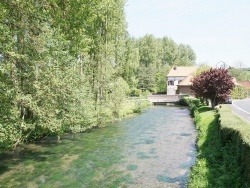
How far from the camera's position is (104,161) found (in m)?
14.6

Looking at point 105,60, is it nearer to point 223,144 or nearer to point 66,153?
point 66,153

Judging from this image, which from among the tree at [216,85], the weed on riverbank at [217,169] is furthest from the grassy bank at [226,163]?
the tree at [216,85]

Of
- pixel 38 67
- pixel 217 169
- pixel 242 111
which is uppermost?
pixel 38 67

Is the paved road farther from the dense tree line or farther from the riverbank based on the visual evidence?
the dense tree line

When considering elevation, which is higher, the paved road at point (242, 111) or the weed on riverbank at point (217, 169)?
the paved road at point (242, 111)

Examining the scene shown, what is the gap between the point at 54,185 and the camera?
1115 cm

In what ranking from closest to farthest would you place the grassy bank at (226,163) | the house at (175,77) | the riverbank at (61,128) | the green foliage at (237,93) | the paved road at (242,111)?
1. the grassy bank at (226,163)
2. the riverbank at (61,128)
3. the paved road at (242,111)
4. the green foliage at (237,93)
5. the house at (175,77)

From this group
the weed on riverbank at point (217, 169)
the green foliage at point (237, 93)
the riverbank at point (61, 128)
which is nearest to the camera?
the weed on riverbank at point (217, 169)

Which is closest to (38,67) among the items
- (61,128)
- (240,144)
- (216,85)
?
(61,128)

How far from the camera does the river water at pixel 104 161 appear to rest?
11625mm

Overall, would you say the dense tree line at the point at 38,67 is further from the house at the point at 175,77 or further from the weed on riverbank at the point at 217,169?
the house at the point at 175,77

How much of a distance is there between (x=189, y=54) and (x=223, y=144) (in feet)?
312

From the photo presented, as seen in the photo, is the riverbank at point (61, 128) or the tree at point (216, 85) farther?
the tree at point (216, 85)

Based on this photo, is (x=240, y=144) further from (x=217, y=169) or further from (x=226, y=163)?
(x=217, y=169)
